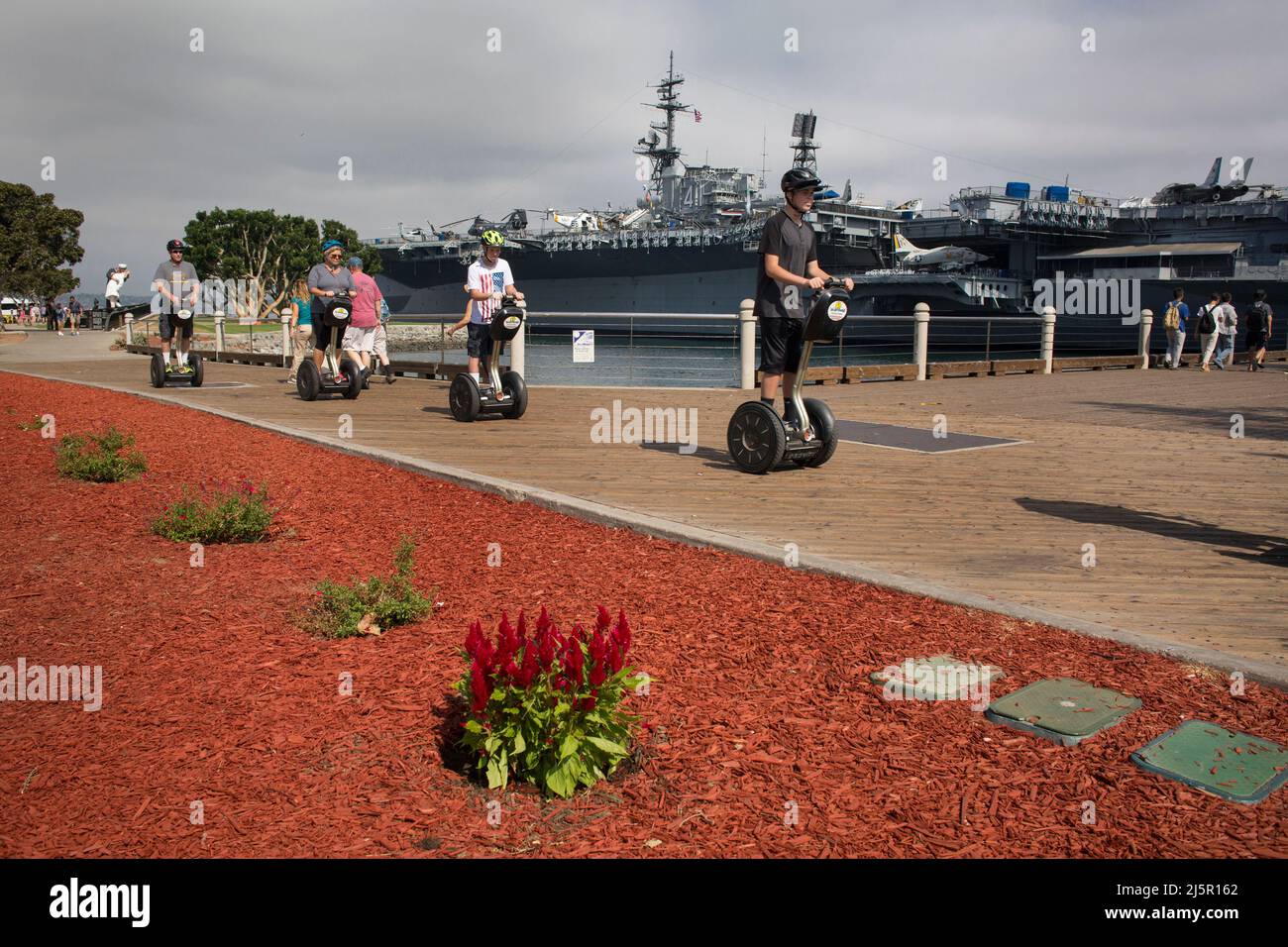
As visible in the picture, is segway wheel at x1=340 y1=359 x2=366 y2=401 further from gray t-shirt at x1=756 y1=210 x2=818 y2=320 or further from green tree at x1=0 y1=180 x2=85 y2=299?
green tree at x1=0 y1=180 x2=85 y2=299

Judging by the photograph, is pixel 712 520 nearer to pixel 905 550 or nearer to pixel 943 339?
pixel 905 550

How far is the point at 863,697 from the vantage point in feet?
10.1

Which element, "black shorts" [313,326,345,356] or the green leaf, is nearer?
the green leaf

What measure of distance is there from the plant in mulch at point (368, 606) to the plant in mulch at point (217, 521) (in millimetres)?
1255

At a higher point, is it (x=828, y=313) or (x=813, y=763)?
(x=828, y=313)

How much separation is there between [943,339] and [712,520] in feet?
179

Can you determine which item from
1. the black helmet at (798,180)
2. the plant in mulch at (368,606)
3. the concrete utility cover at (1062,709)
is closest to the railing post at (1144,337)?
the black helmet at (798,180)

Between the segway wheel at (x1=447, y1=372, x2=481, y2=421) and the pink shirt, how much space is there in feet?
9.92

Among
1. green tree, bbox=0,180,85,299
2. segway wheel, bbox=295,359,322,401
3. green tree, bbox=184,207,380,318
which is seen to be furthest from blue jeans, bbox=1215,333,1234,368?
green tree, bbox=184,207,380,318

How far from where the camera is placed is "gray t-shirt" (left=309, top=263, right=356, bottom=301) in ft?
39.7

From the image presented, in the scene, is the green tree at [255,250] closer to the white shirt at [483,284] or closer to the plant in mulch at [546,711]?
the white shirt at [483,284]

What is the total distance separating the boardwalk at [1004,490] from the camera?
4.29 metres

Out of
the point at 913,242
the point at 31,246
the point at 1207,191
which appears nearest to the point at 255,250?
the point at 31,246
